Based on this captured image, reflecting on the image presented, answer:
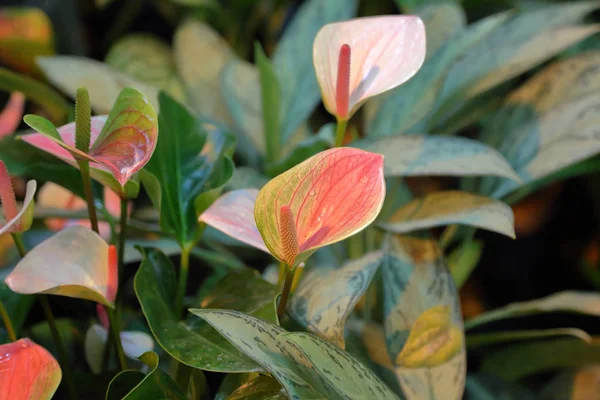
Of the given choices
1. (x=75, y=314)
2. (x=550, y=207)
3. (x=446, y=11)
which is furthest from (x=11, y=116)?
(x=550, y=207)

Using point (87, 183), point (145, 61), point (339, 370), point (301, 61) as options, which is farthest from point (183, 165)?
point (145, 61)

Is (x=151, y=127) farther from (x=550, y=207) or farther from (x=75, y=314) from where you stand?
(x=550, y=207)

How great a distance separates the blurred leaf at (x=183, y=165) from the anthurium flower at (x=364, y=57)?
9 cm

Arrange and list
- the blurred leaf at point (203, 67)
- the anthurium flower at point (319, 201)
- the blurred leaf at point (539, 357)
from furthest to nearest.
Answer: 1. the blurred leaf at point (203, 67)
2. the blurred leaf at point (539, 357)
3. the anthurium flower at point (319, 201)

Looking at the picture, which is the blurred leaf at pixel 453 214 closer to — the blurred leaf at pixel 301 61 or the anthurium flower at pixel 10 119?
the blurred leaf at pixel 301 61

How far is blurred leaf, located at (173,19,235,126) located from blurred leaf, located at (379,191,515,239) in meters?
0.29

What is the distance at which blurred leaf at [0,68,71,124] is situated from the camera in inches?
27.1

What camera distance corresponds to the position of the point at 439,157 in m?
0.51

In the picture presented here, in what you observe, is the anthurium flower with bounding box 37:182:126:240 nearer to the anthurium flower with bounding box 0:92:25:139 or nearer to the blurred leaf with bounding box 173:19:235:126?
the anthurium flower with bounding box 0:92:25:139

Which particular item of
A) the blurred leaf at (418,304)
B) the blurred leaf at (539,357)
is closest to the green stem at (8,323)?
the blurred leaf at (418,304)

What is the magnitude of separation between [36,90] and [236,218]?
475mm

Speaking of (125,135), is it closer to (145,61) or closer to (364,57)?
(364,57)

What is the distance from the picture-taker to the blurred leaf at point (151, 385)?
342mm

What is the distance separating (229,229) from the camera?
357mm
